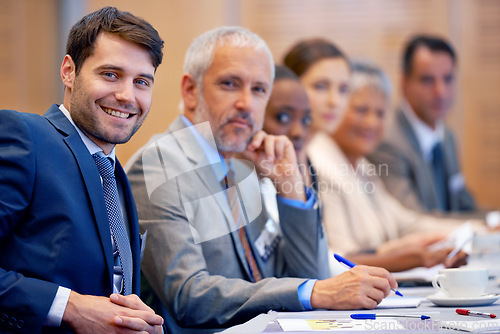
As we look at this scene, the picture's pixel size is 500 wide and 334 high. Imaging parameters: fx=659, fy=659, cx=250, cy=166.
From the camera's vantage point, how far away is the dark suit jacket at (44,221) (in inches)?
51.0

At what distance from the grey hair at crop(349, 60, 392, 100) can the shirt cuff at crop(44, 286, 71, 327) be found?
2.98m

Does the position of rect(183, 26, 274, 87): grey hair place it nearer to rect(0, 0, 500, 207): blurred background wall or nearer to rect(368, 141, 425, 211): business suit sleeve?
rect(368, 141, 425, 211): business suit sleeve

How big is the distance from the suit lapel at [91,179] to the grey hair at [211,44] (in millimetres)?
782

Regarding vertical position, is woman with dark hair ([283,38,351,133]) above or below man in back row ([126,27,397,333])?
above

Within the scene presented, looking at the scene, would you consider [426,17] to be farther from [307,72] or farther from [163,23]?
[307,72]

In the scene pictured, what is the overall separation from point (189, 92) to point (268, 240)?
0.56 metres

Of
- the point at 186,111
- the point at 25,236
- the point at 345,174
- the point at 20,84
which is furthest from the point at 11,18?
the point at 25,236

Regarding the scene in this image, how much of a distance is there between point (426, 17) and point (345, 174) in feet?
9.99

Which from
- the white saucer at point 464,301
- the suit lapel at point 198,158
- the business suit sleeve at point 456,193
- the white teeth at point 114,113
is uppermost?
the white teeth at point 114,113

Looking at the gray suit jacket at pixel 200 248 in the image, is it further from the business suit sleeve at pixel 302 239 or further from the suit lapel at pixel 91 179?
the suit lapel at pixel 91 179

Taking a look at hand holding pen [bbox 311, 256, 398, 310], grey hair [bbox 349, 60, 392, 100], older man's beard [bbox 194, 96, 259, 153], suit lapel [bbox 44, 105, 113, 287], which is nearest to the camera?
suit lapel [bbox 44, 105, 113, 287]

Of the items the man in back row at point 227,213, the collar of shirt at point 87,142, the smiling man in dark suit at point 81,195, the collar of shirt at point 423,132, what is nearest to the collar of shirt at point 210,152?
the man in back row at point 227,213

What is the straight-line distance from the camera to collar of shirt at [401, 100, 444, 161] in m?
4.93

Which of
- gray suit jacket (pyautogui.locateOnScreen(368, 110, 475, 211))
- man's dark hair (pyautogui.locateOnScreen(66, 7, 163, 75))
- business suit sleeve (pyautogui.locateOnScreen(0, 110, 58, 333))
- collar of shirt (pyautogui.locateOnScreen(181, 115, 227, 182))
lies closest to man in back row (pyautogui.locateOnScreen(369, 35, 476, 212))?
gray suit jacket (pyautogui.locateOnScreen(368, 110, 475, 211))
